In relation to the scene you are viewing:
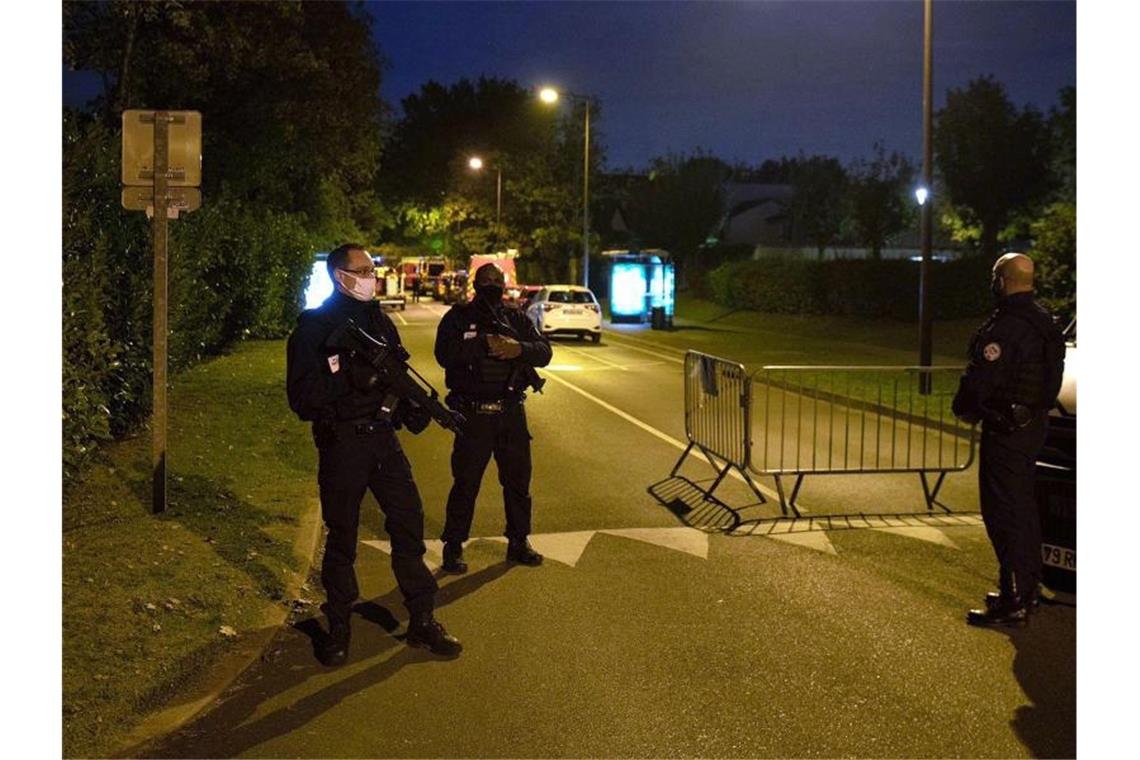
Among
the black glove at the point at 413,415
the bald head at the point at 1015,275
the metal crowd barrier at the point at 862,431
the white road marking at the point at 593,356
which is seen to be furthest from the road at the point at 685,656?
the white road marking at the point at 593,356

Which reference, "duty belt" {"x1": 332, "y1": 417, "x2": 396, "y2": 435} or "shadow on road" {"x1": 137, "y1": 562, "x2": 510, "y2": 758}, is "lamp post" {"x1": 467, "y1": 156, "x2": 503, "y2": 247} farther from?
"duty belt" {"x1": 332, "y1": 417, "x2": 396, "y2": 435}

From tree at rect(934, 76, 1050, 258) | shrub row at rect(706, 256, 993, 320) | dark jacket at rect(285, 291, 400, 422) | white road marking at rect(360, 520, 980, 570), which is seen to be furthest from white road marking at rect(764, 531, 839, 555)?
tree at rect(934, 76, 1050, 258)

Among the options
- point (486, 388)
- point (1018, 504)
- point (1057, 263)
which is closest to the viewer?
point (1018, 504)

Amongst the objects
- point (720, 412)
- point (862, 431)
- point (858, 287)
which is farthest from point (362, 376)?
point (858, 287)

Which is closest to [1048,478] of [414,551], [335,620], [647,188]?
[414,551]

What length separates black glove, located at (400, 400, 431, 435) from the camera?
581 cm

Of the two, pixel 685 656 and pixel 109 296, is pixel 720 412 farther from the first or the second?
pixel 109 296

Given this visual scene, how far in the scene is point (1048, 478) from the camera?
653cm

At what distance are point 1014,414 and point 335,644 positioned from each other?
11.9 feet

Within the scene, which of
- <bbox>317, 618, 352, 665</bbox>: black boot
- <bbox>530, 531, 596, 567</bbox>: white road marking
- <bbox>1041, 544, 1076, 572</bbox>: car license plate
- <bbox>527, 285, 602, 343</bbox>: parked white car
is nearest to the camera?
<bbox>317, 618, 352, 665</bbox>: black boot

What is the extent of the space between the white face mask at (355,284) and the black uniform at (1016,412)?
10.6ft

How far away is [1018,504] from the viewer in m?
6.35

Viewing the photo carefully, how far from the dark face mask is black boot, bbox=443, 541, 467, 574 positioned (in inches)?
59.6

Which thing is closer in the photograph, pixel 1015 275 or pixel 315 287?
pixel 1015 275
